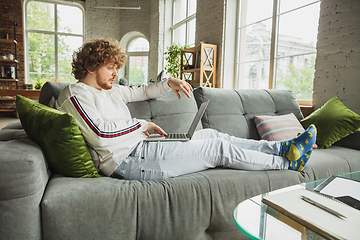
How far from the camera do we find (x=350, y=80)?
8.16 feet

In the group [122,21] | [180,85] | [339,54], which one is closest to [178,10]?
[122,21]

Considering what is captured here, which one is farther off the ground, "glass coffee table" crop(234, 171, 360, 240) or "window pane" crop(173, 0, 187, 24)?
"window pane" crop(173, 0, 187, 24)

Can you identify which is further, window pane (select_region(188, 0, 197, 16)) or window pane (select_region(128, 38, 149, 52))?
window pane (select_region(128, 38, 149, 52))

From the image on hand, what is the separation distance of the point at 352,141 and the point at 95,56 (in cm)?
205

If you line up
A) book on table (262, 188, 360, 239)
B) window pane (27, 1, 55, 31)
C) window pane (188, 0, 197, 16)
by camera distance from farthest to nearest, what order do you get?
window pane (27, 1, 55, 31) → window pane (188, 0, 197, 16) → book on table (262, 188, 360, 239)

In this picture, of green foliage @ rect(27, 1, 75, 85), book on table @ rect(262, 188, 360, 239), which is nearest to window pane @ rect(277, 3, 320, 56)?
book on table @ rect(262, 188, 360, 239)

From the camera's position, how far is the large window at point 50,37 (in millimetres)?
7734

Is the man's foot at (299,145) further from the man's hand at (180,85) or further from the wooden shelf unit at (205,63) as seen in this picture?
the wooden shelf unit at (205,63)

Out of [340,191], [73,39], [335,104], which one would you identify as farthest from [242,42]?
[73,39]

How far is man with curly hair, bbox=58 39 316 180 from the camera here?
1209 millimetres

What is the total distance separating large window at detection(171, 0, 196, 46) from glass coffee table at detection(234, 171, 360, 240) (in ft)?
18.6

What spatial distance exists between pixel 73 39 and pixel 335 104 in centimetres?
827

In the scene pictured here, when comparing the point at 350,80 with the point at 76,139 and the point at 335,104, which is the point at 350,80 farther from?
the point at 76,139

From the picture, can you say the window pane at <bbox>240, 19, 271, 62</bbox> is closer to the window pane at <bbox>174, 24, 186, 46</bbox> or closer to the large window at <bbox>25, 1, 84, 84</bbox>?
Answer: the window pane at <bbox>174, 24, 186, 46</bbox>
